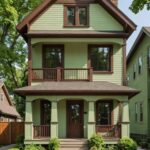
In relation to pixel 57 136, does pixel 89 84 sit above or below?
above

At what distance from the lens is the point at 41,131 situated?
28.8 m

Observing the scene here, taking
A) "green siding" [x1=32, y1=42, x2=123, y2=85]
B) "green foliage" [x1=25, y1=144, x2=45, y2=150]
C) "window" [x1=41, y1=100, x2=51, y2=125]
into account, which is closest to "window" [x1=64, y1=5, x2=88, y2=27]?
"green siding" [x1=32, y1=42, x2=123, y2=85]

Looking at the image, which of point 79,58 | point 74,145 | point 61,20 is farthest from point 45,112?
point 61,20

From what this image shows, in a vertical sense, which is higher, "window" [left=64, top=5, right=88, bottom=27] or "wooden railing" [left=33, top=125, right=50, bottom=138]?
"window" [left=64, top=5, right=88, bottom=27]

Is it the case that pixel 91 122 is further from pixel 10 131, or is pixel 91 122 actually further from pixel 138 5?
pixel 138 5

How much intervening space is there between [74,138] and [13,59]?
1520 cm

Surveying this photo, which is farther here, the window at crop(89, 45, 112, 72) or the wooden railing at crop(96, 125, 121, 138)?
the window at crop(89, 45, 112, 72)

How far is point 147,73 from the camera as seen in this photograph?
108 ft

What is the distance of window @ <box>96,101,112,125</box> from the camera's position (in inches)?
1196

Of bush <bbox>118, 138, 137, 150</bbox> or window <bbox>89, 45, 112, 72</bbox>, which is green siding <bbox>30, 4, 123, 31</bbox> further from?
bush <bbox>118, 138, 137, 150</bbox>

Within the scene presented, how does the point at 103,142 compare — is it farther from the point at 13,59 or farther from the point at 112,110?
the point at 13,59

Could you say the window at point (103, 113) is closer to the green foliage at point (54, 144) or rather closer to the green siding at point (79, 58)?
the green siding at point (79, 58)

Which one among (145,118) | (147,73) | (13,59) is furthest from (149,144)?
(13,59)

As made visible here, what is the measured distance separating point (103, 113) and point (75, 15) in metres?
6.84
